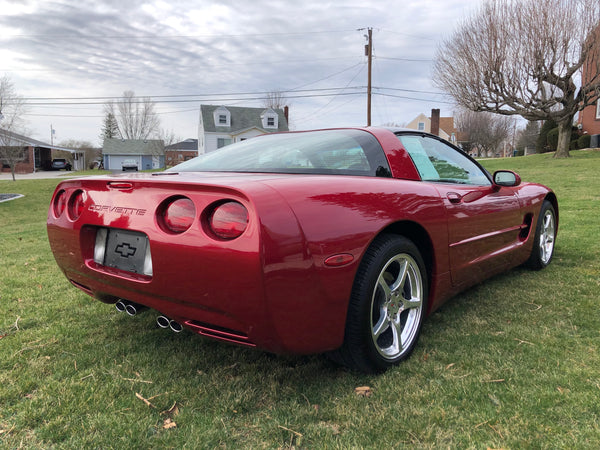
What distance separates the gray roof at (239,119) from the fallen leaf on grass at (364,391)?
3606 centimetres

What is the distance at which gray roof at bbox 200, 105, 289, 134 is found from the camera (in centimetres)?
3725

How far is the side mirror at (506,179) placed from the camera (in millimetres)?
3178

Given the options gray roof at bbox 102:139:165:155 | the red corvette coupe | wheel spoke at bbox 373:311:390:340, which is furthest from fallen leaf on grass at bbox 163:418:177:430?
gray roof at bbox 102:139:165:155

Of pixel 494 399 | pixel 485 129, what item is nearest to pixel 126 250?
pixel 494 399

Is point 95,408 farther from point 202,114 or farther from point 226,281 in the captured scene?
point 202,114

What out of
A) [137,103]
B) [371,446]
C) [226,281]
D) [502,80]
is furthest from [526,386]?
[137,103]

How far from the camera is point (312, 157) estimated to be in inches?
91.7

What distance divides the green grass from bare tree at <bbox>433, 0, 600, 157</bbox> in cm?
1726

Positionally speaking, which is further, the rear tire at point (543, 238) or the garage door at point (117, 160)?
the garage door at point (117, 160)

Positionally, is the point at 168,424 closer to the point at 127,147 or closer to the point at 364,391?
the point at 364,391

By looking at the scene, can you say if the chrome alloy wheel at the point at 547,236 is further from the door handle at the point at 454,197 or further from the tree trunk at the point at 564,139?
the tree trunk at the point at 564,139

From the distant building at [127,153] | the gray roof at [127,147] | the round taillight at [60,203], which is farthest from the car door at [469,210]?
the gray roof at [127,147]

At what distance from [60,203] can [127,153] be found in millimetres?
48748

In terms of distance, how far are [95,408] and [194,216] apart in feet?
3.06
